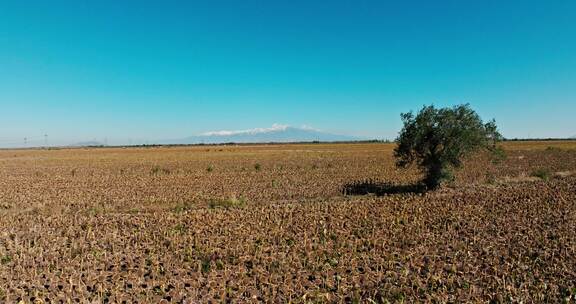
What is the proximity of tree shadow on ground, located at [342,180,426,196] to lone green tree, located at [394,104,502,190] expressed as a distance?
1030 millimetres

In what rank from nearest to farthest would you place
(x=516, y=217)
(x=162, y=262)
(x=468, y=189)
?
(x=162, y=262)
(x=516, y=217)
(x=468, y=189)

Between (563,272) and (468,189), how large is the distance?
1393cm

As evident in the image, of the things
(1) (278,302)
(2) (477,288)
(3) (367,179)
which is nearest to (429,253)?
(2) (477,288)

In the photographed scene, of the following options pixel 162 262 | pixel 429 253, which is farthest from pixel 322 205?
pixel 162 262

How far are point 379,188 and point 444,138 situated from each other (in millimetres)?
4721

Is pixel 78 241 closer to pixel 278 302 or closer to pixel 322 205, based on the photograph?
pixel 278 302

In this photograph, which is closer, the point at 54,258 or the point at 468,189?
the point at 54,258

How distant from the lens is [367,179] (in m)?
27.7

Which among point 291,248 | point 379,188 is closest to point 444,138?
point 379,188

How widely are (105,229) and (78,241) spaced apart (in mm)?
1537

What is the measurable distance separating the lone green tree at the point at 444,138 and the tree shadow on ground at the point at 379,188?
1.03 m

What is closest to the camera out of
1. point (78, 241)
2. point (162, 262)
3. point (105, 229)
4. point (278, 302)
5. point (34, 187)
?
point (278, 302)

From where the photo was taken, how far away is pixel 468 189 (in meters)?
22.3

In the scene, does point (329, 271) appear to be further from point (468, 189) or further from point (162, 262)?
point (468, 189)
